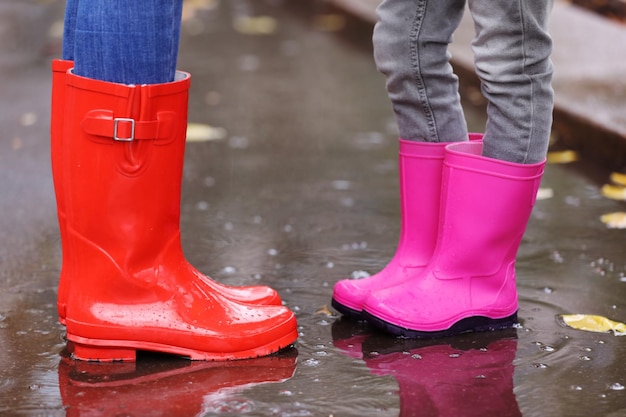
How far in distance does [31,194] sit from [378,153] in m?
1.26

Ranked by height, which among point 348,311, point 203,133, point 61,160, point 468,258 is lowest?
point 203,133

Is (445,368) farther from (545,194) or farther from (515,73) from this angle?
(545,194)

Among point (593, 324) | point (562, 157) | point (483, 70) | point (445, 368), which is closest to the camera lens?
point (445, 368)

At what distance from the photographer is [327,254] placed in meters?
2.72

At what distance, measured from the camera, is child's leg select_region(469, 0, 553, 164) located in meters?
2.00

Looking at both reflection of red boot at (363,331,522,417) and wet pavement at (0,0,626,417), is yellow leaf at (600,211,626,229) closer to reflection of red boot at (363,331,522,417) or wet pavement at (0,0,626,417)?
wet pavement at (0,0,626,417)

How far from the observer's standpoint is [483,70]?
2070mm

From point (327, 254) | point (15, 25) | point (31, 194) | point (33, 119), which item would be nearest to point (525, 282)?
point (327, 254)

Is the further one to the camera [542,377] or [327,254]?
[327,254]

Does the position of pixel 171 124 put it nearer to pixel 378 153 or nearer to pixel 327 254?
pixel 327 254

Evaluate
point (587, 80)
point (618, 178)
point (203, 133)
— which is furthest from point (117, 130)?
point (587, 80)

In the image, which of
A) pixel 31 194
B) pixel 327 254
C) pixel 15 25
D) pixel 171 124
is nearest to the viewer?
pixel 171 124

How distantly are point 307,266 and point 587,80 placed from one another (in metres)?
2.34

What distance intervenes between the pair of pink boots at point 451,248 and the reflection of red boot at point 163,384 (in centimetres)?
25
